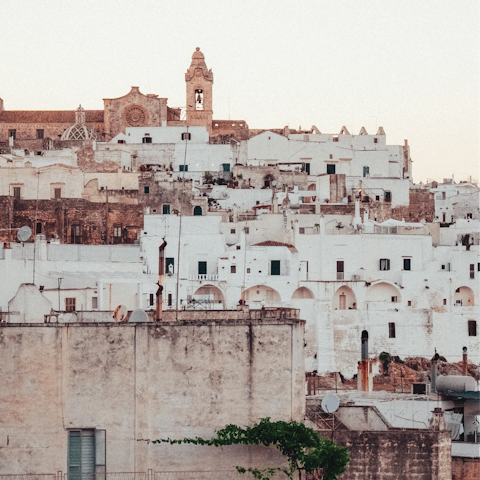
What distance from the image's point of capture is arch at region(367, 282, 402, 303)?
4241 cm

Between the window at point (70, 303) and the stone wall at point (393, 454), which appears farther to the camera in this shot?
the window at point (70, 303)

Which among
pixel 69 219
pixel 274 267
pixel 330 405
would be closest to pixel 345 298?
pixel 274 267

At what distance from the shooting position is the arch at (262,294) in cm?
4075

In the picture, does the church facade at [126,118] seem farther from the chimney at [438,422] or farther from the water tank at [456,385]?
the chimney at [438,422]

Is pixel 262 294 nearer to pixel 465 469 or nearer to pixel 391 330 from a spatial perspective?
pixel 391 330

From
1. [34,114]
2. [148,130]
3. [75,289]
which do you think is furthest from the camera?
[34,114]

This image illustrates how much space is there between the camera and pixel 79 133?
56781 mm

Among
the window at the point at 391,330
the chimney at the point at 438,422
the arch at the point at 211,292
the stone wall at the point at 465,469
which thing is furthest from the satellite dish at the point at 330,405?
the window at the point at 391,330

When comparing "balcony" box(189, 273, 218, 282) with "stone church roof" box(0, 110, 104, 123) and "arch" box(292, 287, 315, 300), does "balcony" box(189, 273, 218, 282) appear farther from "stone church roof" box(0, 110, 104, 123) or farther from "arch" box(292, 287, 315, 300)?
"stone church roof" box(0, 110, 104, 123)

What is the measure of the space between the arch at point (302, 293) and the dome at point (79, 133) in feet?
61.9

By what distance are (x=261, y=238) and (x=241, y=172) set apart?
27.8 ft

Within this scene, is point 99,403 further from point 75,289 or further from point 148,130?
point 148,130

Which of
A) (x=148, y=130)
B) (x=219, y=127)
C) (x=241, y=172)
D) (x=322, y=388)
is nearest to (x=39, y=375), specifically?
(x=322, y=388)

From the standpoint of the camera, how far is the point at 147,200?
47.0m
